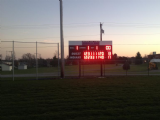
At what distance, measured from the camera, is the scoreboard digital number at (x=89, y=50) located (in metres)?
17.3

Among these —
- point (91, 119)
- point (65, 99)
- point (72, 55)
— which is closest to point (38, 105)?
point (65, 99)

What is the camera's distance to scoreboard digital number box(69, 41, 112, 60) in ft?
56.9

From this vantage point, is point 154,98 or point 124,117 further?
point 154,98

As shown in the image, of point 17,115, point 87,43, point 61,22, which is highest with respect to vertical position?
point 61,22

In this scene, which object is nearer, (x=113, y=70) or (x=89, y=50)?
(x=89, y=50)

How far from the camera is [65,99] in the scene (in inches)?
312

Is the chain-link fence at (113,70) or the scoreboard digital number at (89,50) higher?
the scoreboard digital number at (89,50)

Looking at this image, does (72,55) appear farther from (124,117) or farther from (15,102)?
(124,117)

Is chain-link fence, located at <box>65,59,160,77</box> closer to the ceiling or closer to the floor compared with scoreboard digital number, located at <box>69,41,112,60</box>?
closer to the floor

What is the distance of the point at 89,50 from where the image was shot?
17.4 metres

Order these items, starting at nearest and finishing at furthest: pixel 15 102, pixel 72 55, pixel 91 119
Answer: pixel 91 119
pixel 15 102
pixel 72 55

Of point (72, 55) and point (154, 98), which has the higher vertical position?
point (72, 55)

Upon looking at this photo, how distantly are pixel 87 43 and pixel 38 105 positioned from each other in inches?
452

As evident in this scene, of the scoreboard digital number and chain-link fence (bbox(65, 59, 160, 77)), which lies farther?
chain-link fence (bbox(65, 59, 160, 77))
